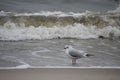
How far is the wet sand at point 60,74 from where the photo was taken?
122 inches

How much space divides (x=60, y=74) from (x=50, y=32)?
238cm

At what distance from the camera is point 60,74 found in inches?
126

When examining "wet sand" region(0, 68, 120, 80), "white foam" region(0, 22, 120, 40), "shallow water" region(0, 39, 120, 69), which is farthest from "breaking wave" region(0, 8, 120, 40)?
"wet sand" region(0, 68, 120, 80)

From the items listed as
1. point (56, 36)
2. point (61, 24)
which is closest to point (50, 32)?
point (56, 36)

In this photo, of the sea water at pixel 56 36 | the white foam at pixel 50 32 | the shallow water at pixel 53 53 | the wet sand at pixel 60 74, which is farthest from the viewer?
the white foam at pixel 50 32

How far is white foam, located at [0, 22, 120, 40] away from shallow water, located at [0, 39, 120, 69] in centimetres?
21

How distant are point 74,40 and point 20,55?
1159mm

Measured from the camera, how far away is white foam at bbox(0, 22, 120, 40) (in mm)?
5363

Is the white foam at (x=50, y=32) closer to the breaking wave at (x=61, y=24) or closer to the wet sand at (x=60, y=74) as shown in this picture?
the breaking wave at (x=61, y=24)

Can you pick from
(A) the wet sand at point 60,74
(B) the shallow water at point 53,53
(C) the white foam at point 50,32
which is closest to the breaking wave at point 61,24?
(C) the white foam at point 50,32

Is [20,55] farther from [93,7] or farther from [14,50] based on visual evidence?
[93,7]

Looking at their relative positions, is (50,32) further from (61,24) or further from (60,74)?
(60,74)

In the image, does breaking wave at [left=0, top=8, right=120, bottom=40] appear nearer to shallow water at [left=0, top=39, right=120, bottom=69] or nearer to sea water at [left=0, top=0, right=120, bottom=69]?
sea water at [left=0, top=0, right=120, bottom=69]

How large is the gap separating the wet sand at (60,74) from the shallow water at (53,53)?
426 mm
